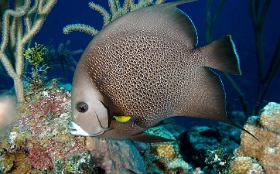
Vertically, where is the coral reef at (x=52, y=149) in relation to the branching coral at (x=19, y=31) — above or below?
below

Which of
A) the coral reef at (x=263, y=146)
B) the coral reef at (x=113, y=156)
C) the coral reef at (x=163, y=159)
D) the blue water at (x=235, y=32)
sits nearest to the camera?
the coral reef at (x=113, y=156)

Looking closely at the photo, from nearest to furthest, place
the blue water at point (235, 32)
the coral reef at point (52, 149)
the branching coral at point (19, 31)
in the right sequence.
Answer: the coral reef at point (52, 149) < the branching coral at point (19, 31) < the blue water at point (235, 32)

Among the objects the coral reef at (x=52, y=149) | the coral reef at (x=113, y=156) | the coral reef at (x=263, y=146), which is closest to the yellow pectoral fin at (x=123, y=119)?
the coral reef at (x=52, y=149)

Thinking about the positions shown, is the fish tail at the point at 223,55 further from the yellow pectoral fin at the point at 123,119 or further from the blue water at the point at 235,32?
the blue water at the point at 235,32

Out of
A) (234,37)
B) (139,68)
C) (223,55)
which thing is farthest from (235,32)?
(139,68)

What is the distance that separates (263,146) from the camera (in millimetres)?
2832

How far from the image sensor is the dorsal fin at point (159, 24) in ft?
4.52

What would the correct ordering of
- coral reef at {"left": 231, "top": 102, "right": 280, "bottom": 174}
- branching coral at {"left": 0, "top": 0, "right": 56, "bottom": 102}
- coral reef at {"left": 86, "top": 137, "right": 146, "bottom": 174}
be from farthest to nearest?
coral reef at {"left": 231, "top": 102, "right": 280, "bottom": 174}
branching coral at {"left": 0, "top": 0, "right": 56, "bottom": 102}
coral reef at {"left": 86, "top": 137, "right": 146, "bottom": 174}

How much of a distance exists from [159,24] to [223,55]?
42 centimetres

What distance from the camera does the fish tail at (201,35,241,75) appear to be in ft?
4.30

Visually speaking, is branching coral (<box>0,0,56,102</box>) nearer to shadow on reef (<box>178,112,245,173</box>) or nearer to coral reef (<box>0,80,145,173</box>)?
coral reef (<box>0,80,145,173</box>)

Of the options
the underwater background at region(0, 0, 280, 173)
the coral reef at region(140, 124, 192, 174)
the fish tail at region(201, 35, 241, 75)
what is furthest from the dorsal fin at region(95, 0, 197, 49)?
the coral reef at region(140, 124, 192, 174)

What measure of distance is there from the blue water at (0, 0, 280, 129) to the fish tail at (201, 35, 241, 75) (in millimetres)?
6205

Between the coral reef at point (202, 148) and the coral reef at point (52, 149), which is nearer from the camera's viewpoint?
the coral reef at point (52, 149)
